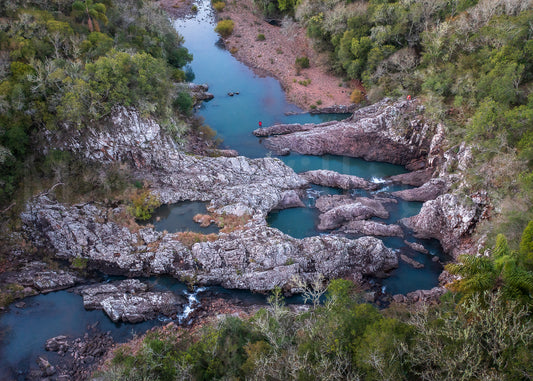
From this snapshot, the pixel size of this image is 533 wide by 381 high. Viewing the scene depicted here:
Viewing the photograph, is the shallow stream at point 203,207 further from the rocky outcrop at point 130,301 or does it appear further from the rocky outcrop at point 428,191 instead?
the rocky outcrop at point 428,191

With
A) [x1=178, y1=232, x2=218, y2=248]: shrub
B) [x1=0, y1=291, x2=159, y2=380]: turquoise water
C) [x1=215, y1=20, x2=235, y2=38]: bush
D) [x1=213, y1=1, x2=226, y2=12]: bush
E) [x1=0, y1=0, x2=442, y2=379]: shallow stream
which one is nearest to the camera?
[x1=0, y1=291, x2=159, y2=380]: turquoise water

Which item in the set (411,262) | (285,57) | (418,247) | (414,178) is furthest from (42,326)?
(285,57)

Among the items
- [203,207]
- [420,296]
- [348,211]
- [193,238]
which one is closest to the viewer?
[420,296]

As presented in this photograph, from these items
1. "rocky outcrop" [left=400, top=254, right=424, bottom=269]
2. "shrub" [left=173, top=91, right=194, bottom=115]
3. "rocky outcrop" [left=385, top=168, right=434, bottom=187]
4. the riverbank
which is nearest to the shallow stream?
"rocky outcrop" [left=400, top=254, right=424, bottom=269]

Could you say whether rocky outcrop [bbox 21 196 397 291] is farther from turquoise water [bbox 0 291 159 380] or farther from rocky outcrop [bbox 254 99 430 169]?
rocky outcrop [bbox 254 99 430 169]

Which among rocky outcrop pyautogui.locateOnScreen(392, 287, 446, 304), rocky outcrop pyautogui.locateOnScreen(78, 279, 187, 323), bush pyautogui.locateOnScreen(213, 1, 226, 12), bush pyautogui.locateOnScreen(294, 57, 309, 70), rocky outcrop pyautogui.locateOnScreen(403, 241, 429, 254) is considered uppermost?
bush pyautogui.locateOnScreen(213, 1, 226, 12)

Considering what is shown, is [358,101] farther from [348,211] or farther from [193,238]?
[193,238]
